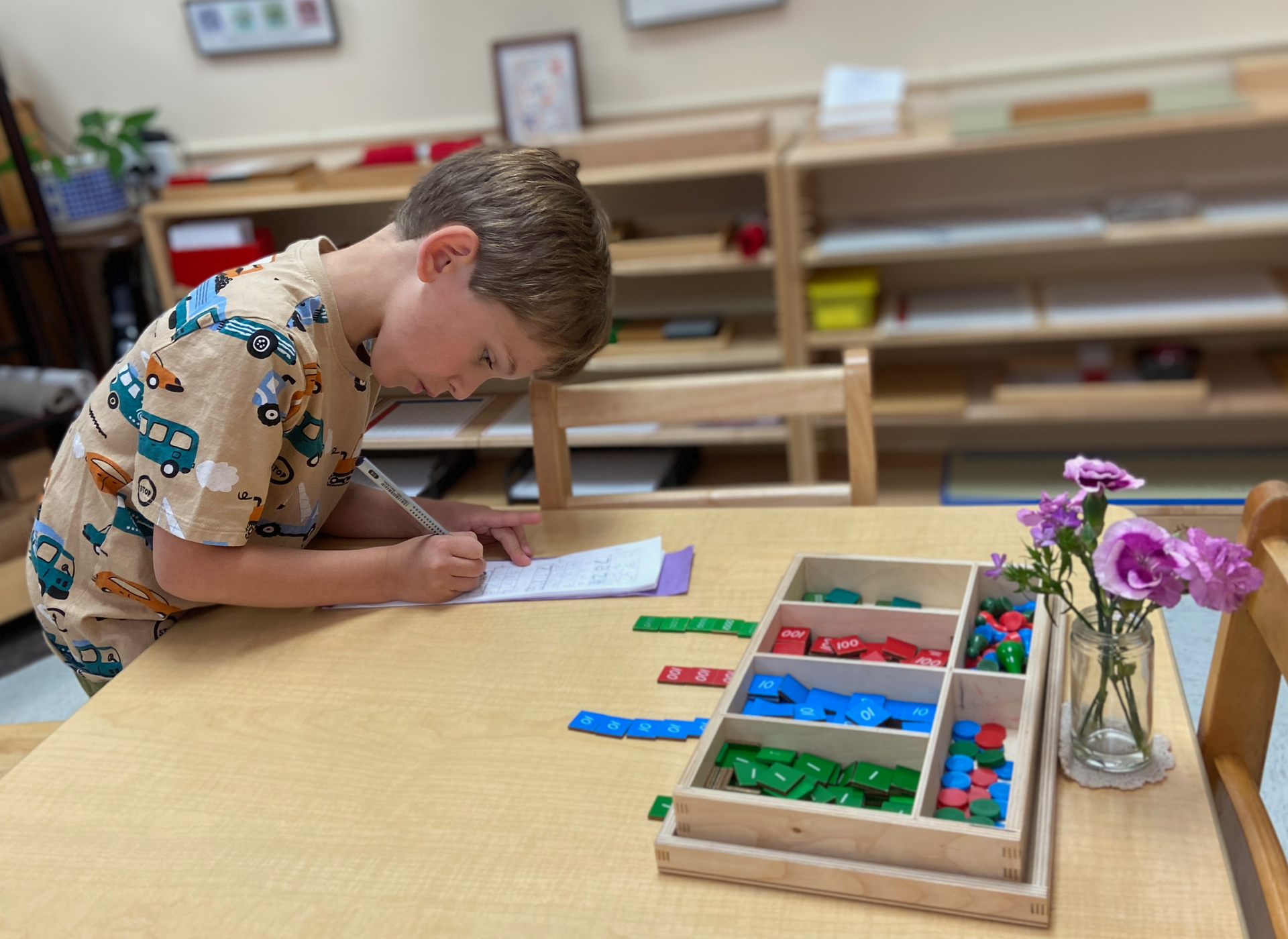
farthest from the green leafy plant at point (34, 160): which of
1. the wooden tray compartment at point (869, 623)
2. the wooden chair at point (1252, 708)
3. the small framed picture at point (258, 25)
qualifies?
the wooden chair at point (1252, 708)

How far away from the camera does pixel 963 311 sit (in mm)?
2391

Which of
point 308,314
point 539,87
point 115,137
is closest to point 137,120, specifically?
point 115,137

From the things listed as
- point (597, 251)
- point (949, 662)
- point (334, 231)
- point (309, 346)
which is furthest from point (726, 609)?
point (334, 231)

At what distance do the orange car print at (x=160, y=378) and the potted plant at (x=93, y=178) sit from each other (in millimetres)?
1930

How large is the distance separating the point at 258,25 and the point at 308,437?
80.8 inches

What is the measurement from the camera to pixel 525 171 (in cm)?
107

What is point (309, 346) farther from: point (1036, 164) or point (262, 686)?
point (1036, 164)

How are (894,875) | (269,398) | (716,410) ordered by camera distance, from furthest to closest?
1. (716,410)
2. (269,398)
3. (894,875)

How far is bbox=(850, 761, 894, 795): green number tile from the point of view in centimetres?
77

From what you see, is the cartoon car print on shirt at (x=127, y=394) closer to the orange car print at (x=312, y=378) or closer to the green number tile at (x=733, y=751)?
the orange car print at (x=312, y=378)

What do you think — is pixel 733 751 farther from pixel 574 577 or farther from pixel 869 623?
pixel 574 577

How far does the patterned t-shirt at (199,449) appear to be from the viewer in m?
1.02

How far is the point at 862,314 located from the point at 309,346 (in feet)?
5.08

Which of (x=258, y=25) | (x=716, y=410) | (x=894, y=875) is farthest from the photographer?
(x=258, y=25)
